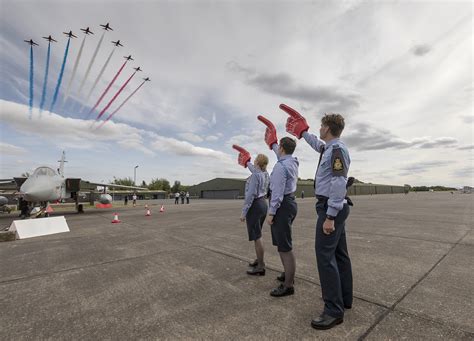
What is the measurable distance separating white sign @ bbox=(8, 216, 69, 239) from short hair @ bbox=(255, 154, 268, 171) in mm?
7838

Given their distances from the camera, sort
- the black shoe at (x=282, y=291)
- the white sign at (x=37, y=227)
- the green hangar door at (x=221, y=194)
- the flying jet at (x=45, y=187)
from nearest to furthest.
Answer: the black shoe at (x=282, y=291)
the white sign at (x=37, y=227)
the flying jet at (x=45, y=187)
the green hangar door at (x=221, y=194)

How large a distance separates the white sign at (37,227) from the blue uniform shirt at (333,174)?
889 centimetres

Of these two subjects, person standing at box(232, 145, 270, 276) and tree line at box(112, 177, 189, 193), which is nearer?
person standing at box(232, 145, 270, 276)

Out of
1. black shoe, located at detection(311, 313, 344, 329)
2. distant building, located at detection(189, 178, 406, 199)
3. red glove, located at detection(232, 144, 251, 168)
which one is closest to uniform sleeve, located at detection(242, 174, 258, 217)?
red glove, located at detection(232, 144, 251, 168)

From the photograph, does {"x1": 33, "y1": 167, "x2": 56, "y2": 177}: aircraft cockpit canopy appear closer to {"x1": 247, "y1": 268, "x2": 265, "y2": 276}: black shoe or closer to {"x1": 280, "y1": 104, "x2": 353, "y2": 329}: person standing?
{"x1": 247, "y1": 268, "x2": 265, "y2": 276}: black shoe

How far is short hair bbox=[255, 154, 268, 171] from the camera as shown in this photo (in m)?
3.84

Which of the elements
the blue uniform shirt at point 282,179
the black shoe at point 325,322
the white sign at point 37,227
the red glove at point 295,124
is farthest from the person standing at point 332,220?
the white sign at point 37,227

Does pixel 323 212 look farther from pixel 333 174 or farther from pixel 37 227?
pixel 37 227

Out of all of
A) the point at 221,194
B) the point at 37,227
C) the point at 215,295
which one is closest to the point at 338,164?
the point at 215,295

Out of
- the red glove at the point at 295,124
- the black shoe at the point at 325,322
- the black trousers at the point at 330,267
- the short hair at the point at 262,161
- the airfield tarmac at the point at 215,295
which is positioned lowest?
the airfield tarmac at the point at 215,295

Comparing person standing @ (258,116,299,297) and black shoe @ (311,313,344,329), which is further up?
person standing @ (258,116,299,297)

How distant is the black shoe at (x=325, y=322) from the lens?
2145 mm

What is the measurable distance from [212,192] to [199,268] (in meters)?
55.5

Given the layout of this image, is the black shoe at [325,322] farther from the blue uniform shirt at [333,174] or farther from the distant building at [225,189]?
the distant building at [225,189]
